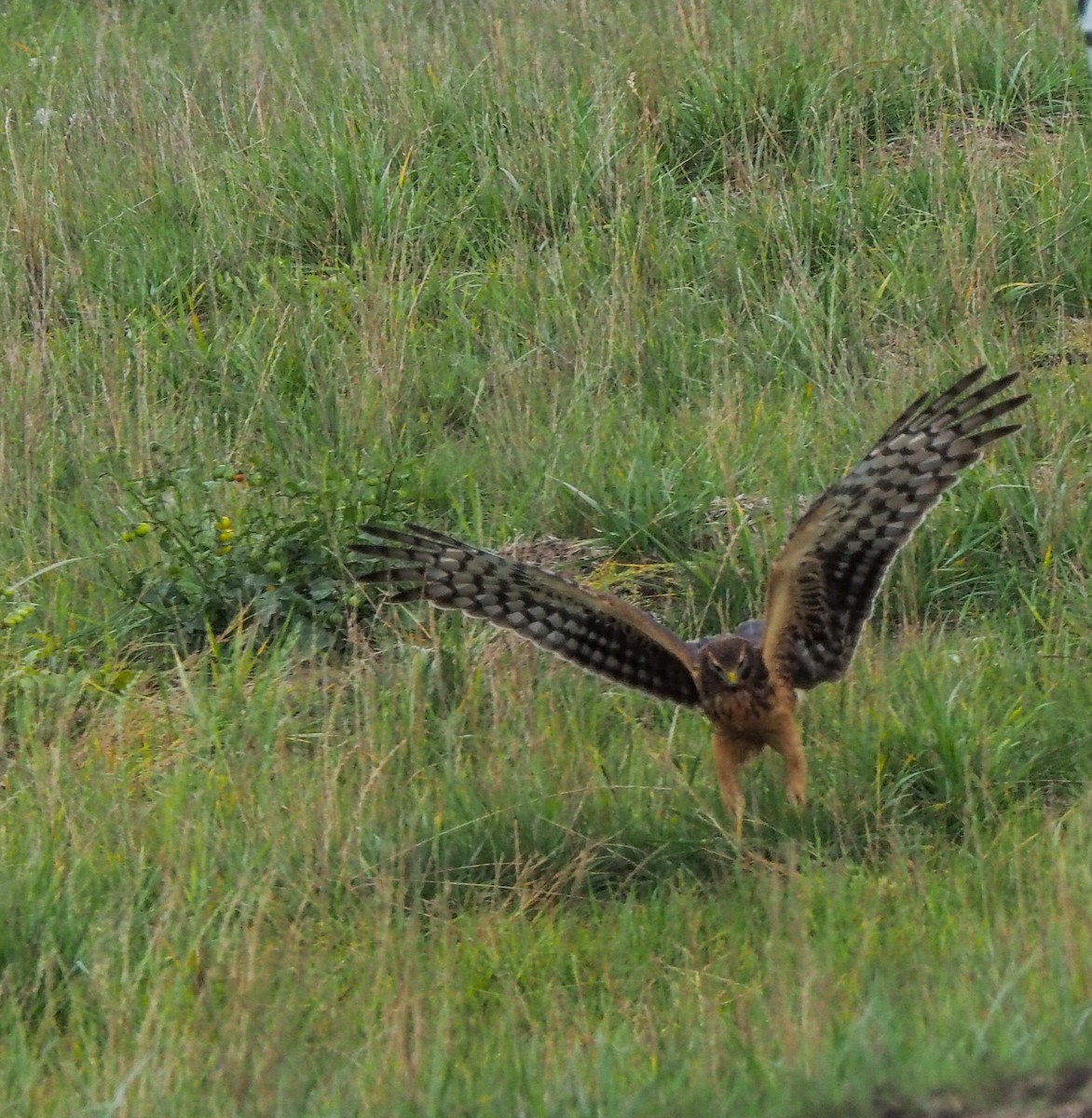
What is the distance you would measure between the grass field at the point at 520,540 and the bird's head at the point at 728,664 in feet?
0.94

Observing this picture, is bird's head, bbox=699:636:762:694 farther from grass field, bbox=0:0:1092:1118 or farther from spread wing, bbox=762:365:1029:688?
grass field, bbox=0:0:1092:1118

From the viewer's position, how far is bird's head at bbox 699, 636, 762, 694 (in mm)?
4328

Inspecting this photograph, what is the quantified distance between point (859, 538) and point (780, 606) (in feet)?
0.85

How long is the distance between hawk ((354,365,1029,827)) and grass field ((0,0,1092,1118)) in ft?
0.60

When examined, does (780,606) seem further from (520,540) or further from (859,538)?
(520,540)

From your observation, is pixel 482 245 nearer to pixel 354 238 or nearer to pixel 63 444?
pixel 354 238

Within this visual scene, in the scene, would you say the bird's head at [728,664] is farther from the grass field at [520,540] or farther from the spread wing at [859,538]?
the grass field at [520,540]

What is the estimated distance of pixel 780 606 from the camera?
173 inches

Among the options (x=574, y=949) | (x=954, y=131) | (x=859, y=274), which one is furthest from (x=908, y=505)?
(x=954, y=131)

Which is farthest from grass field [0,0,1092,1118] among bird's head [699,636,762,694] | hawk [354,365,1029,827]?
bird's head [699,636,762,694]

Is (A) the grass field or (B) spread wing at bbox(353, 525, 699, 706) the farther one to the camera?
(B) spread wing at bbox(353, 525, 699, 706)

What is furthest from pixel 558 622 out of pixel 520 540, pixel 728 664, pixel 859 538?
pixel 520 540

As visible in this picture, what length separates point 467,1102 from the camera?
3086mm

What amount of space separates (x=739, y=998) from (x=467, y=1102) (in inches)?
26.3
